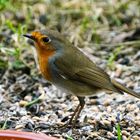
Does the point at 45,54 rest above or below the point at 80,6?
below

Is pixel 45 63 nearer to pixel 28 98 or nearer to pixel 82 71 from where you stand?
pixel 82 71

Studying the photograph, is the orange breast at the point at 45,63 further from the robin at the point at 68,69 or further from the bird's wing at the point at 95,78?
the bird's wing at the point at 95,78

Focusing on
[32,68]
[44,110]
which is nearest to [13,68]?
[32,68]

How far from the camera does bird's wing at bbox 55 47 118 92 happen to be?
518 cm

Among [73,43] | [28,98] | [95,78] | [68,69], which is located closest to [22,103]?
[28,98]

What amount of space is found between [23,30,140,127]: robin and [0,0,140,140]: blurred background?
238 mm

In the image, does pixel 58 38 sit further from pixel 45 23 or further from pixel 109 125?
pixel 45 23

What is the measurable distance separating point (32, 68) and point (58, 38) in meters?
1.28

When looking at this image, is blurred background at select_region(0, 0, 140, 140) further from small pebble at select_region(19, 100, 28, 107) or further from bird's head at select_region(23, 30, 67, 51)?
bird's head at select_region(23, 30, 67, 51)

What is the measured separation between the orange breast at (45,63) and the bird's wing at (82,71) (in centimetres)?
9

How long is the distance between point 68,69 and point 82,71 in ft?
0.43

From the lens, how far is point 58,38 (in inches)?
203

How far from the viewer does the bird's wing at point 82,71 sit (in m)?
5.18

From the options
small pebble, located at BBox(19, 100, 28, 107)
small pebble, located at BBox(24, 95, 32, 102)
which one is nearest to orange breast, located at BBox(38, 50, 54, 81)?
small pebble, located at BBox(19, 100, 28, 107)
